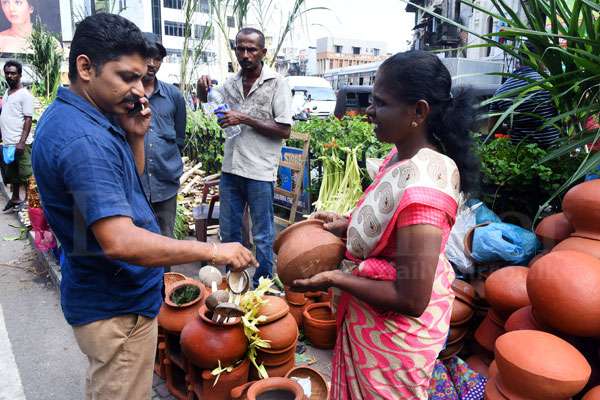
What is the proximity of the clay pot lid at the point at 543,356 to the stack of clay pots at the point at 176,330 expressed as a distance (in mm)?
1671

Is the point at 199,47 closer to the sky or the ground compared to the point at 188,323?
closer to the sky

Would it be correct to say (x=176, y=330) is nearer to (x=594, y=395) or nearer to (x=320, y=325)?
(x=320, y=325)

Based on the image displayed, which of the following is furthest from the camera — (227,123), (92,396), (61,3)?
(61,3)

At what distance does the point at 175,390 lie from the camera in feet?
8.93

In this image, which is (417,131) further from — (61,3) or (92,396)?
(61,3)

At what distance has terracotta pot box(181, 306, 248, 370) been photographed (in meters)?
2.33

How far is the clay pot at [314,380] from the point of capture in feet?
7.76

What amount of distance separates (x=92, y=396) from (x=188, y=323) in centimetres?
80

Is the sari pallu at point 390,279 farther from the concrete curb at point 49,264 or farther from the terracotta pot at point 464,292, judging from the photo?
the concrete curb at point 49,264

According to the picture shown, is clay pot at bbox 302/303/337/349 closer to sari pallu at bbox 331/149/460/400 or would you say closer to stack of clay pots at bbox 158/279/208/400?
stack of clay pots at bbox 158/279/208/400

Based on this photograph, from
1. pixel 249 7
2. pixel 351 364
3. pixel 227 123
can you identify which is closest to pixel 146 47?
pixel 351 364

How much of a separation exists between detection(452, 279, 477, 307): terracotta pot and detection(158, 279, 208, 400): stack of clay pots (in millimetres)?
1557

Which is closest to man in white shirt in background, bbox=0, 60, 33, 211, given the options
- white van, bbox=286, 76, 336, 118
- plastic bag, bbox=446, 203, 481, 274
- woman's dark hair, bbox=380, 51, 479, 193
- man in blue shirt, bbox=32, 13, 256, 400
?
man in blue shirt, bbox=32, 13, 256, 400

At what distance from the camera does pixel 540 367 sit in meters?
1.83
